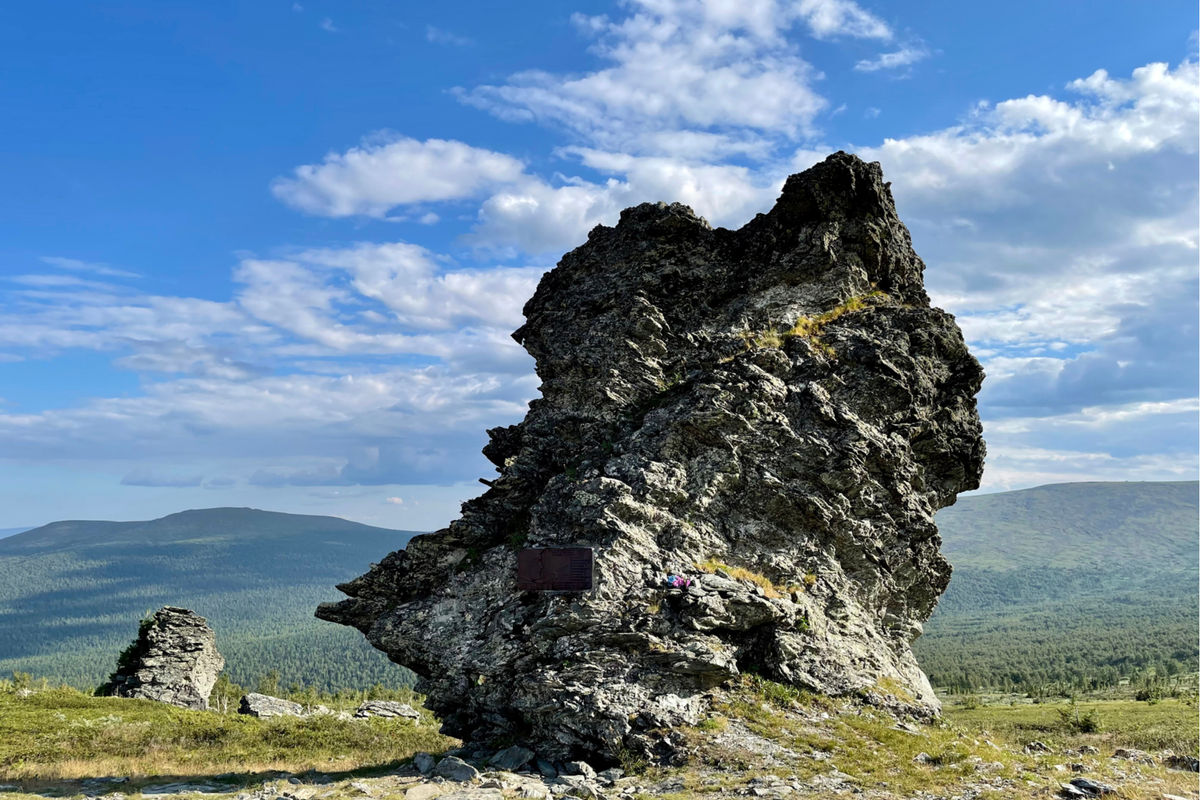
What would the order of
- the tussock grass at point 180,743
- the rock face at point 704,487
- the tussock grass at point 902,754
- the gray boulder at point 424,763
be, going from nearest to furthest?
the tussock grass at point 902,754 → the gray boulder at point 424,763 → the rock face at point 704,487 → the tussock grass at point 180,743

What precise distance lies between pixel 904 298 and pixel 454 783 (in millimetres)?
28137

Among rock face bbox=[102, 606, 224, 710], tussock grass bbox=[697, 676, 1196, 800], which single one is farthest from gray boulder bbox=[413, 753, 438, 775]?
rock face bbox=[102, 606, 224, 710]

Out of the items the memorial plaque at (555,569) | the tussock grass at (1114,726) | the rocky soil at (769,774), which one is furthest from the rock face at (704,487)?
the tussock grass at (1114,726)

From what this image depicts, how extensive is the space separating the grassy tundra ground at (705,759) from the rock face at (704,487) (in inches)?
65.2

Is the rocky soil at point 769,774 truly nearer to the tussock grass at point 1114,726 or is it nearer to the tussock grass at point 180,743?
the tussock grass at point 180,743

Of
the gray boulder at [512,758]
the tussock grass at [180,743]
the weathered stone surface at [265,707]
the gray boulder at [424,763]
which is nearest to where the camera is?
the gray boulder at [512,758]

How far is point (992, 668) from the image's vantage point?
7844 inches

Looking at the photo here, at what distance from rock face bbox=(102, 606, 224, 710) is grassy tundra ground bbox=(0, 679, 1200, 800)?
15332 millimetres

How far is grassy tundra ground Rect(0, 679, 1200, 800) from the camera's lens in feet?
65.3

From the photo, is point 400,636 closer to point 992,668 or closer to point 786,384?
point 786,384

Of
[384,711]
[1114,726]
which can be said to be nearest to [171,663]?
[384,711]

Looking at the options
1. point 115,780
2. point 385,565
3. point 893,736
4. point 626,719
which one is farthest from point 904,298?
point 115,780

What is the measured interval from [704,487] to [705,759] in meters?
9.88

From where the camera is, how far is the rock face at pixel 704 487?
24578mm
